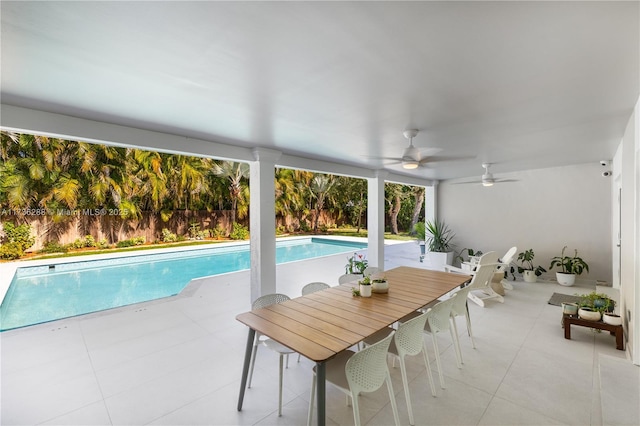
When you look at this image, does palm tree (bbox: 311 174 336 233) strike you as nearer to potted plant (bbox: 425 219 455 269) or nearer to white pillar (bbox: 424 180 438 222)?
white pillar (bbox: 424 180 438 222)

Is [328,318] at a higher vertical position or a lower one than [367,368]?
higher

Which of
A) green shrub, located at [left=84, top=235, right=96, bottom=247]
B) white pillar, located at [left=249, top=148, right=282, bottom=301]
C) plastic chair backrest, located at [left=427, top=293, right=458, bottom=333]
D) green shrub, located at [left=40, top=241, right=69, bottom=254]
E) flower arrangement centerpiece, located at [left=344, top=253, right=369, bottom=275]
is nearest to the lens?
plastic chair backrest, located at [left=427, top=293, right=458, bottom=333]

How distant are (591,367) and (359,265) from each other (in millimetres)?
3047

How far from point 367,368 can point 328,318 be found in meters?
0.58

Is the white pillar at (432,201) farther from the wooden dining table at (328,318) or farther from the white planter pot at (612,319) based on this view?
the wooden dining table at (328,318)

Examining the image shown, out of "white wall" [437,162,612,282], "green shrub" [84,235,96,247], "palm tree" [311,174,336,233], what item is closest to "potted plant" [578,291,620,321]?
"white wall" [437,162,612,282]

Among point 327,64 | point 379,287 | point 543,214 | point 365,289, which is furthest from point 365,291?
point 543,214

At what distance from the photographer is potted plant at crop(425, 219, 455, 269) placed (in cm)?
790

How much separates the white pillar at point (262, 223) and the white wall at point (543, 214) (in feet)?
20.1

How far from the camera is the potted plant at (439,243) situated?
790 cm

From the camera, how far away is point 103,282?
6801mm

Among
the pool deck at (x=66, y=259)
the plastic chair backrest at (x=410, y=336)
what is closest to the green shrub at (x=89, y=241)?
the pool deck at (x=66, y=259)

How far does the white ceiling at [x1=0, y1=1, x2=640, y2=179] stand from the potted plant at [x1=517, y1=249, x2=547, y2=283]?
410 centimetres

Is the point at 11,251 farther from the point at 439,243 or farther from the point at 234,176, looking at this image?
the point at 439,243
